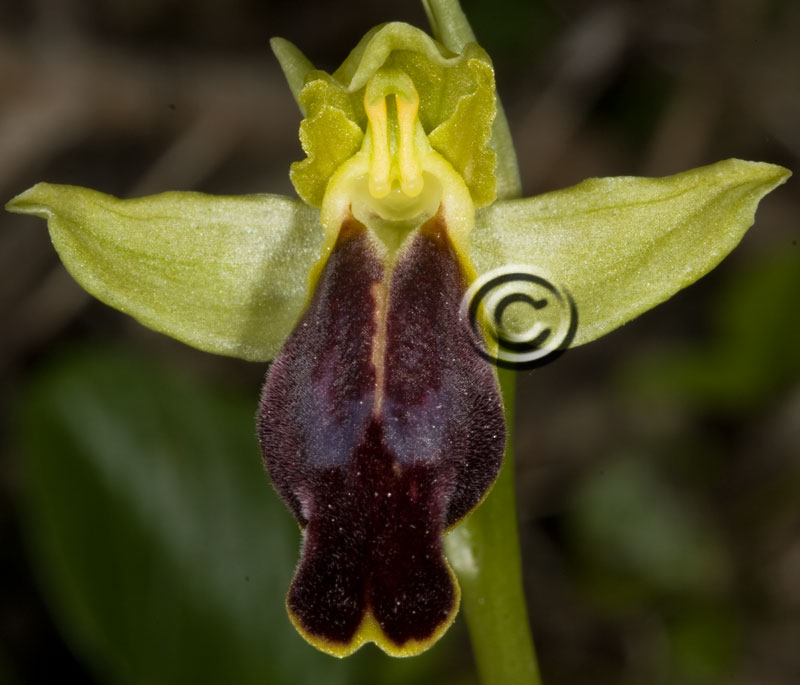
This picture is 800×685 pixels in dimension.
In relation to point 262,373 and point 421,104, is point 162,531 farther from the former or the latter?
point 262,373

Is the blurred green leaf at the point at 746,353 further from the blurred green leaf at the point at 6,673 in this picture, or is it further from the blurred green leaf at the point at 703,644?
the blurred green leaf at the point at 6,673

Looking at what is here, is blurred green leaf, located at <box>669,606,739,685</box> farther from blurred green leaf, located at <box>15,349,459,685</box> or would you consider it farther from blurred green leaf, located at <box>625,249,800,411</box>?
blurred green leaf, located at <box>15,349,459,685</box>

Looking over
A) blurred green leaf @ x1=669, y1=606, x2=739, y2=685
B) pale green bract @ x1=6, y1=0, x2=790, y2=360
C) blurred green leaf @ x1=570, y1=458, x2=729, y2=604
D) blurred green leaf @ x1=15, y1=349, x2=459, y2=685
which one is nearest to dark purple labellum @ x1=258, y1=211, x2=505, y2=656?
pale green bract @ x1=6, y1=0, x2=790, y2=360

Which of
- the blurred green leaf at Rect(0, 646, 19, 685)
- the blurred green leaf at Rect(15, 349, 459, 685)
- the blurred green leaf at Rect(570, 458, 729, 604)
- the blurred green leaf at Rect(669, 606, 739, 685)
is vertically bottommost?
the blurred green leaf at Rect(669, 606, 739, 685)

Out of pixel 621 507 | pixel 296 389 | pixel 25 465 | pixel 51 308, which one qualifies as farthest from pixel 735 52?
pixel 296 389

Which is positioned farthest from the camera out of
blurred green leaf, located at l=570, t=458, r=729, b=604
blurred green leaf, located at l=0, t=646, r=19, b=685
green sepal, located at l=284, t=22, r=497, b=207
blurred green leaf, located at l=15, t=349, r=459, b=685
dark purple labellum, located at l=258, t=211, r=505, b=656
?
blurred green leaf, located at l=570, t=458, r=729, b=604
